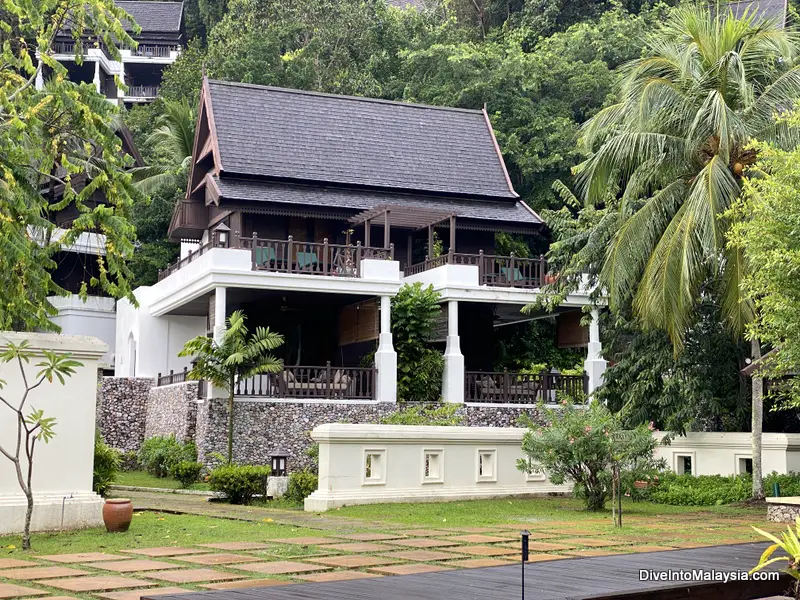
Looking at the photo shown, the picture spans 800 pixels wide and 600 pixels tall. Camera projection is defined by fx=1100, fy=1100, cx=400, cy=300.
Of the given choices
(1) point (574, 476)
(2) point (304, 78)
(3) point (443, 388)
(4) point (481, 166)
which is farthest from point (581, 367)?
(2) point (304, 78)

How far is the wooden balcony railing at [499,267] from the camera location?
26.4m

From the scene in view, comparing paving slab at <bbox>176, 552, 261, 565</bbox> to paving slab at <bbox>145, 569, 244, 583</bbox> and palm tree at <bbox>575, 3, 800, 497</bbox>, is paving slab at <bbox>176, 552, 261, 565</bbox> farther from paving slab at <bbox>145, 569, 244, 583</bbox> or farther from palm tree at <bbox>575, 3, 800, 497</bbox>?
palm tree at <bbox>575, 3, 800, 497</bbox>

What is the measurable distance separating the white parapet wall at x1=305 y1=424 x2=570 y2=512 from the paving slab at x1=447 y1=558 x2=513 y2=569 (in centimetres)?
612

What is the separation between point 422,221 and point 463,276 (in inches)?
89.5

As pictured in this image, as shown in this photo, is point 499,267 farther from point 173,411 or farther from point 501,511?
point 501,511

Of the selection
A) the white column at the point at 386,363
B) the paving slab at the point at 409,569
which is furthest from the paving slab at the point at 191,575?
the white column at the point at 386,363

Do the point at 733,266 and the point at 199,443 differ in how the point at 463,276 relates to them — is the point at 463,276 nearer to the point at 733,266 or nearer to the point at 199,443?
the point at 199,443

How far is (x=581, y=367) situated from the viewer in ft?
91.5

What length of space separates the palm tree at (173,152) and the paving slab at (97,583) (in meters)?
28.3

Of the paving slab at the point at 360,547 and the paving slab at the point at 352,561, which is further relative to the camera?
the paving slab at the point at 360,547

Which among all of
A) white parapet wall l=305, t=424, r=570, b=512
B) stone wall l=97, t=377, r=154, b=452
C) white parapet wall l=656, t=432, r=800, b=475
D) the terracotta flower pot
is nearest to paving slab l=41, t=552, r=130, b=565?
the terracotta flower pot

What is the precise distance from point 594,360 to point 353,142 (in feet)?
27.9

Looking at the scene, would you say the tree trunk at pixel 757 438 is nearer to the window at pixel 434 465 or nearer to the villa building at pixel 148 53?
the window at pixel 434 465

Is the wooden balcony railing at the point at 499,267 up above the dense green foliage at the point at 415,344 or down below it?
above
